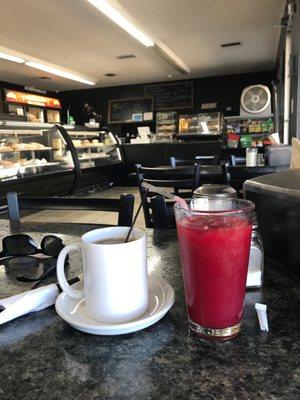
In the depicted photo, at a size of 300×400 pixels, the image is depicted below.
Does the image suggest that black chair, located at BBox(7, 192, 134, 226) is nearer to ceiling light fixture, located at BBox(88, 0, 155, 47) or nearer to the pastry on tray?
the pastry on tray

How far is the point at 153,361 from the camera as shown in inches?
19.5

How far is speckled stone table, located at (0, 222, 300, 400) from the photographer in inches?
17.4

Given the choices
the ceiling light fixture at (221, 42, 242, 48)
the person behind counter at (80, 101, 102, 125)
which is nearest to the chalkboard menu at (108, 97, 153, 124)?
the person behind counter at (80, 101, 102, 125)

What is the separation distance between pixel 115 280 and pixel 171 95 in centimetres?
1072

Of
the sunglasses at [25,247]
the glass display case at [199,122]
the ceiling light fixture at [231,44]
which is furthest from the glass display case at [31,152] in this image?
the glass display case at [199,122]

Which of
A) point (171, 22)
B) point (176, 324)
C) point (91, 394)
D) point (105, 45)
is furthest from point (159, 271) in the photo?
point (105, 45)

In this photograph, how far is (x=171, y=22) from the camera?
5.61m

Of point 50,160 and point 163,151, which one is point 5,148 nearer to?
point 50,160

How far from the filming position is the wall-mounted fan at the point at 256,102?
6368 mm

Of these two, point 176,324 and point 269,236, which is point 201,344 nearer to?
point 176,324

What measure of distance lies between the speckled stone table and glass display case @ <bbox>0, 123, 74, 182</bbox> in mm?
4216

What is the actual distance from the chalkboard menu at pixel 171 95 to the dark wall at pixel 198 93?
0.59 ft

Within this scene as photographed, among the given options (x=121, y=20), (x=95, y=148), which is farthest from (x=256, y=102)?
(x=95, y=148)

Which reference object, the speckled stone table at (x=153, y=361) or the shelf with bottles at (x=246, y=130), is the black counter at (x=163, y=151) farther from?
the speckled stone table at (x=153, y=361)
